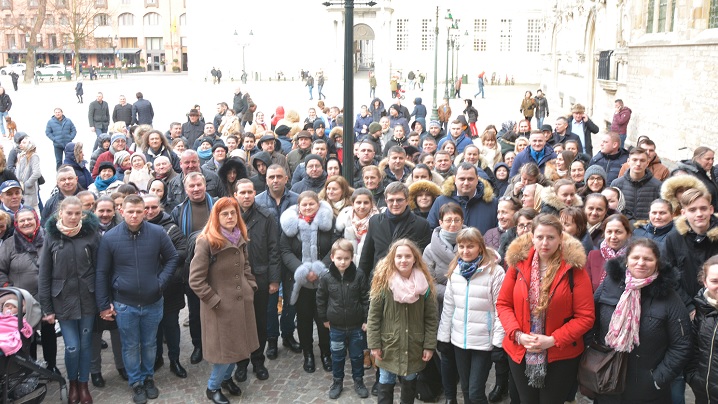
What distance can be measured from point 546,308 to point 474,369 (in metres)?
0.99

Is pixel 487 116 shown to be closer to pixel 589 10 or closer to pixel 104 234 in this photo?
pixel 589 10

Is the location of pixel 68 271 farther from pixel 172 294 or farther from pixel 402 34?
pixel 402 34

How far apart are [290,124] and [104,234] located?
7.78 meters

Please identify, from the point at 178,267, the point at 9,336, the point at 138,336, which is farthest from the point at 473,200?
the point at 9,336

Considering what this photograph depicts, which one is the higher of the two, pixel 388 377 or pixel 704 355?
pixel 704 355

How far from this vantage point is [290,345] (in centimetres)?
749

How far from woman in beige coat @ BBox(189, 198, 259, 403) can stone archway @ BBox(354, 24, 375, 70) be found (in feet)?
182

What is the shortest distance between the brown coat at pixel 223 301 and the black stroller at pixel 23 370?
1334mm

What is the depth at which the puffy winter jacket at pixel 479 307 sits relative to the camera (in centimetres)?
555

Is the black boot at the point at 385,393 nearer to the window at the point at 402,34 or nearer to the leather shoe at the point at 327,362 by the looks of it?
the leather shoe at the point at 327,362

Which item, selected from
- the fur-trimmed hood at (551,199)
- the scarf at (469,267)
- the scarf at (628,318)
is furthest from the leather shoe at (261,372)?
the scarf at (628,318)

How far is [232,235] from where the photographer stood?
621 centimetres

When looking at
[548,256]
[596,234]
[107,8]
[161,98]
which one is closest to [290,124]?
[596,234]

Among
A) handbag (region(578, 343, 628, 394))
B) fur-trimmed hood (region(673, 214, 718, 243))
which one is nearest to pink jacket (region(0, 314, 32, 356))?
handbag (region(578, 343, 628, 394))
